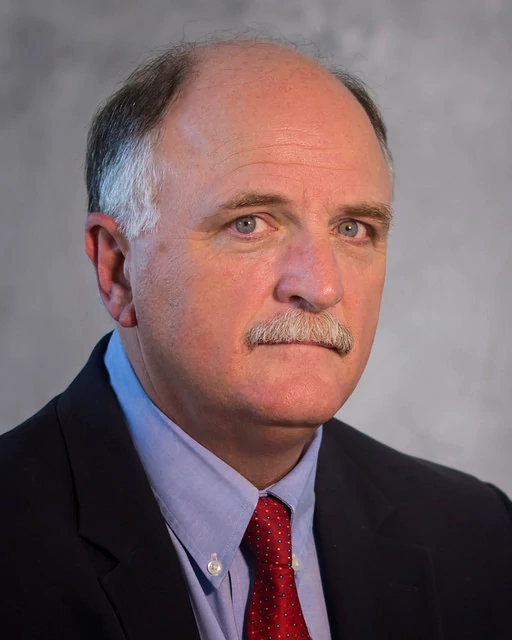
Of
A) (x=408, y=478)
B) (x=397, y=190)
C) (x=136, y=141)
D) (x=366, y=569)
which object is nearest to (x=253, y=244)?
(x=136, y=141)

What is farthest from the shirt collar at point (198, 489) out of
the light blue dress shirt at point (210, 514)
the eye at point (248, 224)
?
the eye at point (248, 224)

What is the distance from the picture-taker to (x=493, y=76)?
416cm

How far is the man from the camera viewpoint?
7.83ft

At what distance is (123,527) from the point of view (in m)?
2.45

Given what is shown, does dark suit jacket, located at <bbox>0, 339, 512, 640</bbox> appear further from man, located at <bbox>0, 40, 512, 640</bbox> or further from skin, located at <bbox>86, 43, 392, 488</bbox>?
skin, located at <bbox>86, 43, 392, 488</bbox>

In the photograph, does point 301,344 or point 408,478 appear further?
point 408,478

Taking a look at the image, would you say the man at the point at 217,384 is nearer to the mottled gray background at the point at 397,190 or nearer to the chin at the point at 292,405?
the chin at the point at 292,405

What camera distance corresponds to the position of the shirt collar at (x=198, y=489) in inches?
98.6

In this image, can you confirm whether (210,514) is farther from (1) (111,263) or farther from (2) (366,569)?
(1) (111,263)

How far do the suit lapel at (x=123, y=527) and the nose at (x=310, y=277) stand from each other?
1.72 feet

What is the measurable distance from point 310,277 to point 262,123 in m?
0.35

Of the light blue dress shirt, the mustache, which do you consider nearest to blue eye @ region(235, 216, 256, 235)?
the mustache

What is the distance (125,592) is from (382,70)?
2349mm

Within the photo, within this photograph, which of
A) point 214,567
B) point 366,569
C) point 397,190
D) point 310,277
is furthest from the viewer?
point 397,190
